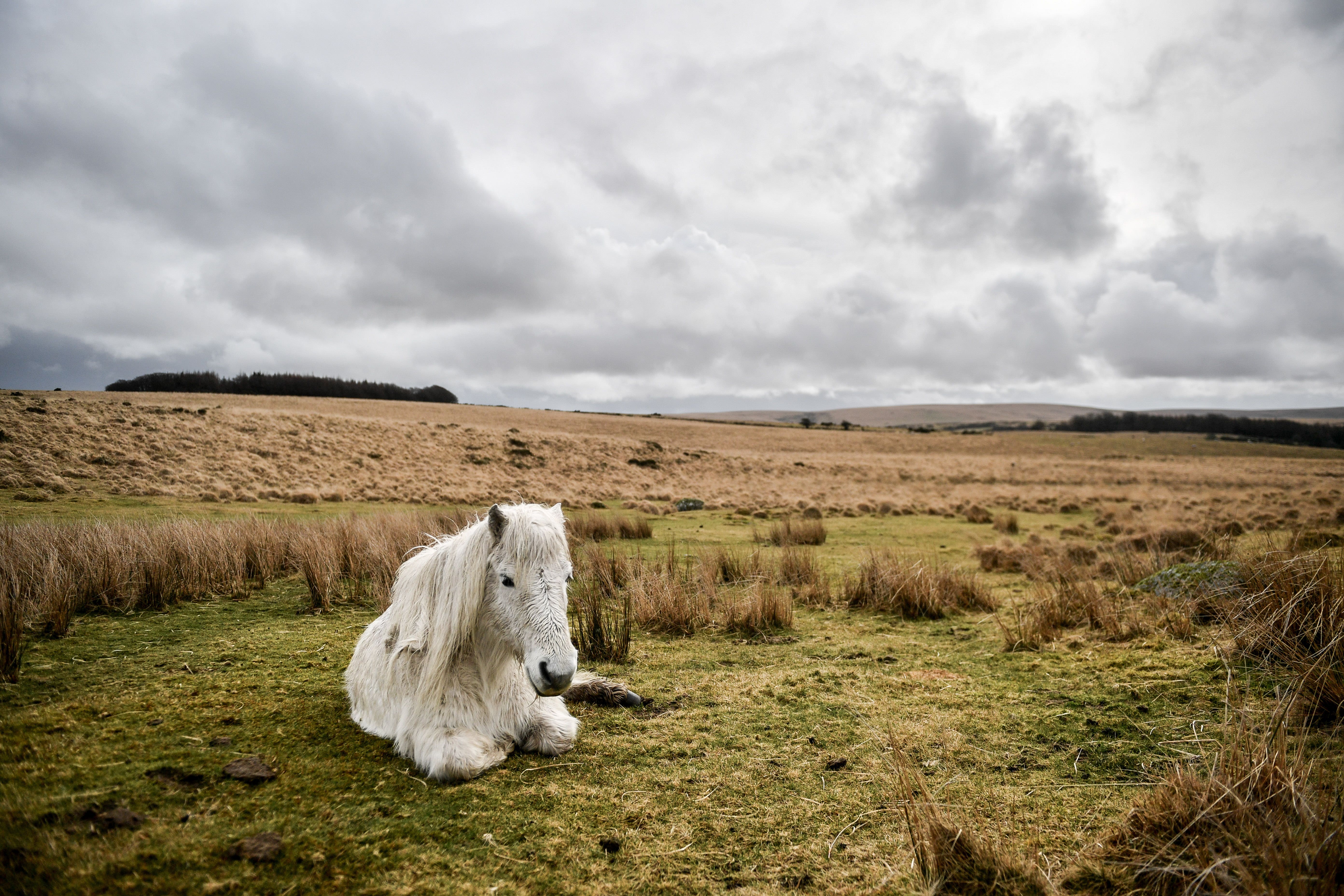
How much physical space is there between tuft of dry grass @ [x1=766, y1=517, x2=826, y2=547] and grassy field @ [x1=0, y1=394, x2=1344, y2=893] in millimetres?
6771

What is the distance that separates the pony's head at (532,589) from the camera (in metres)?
3.11

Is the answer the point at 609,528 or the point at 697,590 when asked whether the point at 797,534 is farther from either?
the point at 697,590

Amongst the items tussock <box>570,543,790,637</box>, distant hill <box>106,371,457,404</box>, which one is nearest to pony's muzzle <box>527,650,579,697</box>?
tussock <box>570,543,790,637</box>

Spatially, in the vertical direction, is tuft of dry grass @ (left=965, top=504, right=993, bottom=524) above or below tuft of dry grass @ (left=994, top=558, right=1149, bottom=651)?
below

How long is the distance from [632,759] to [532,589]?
1.31m

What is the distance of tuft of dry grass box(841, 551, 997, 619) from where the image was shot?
786 centimetres

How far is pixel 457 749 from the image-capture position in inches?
131

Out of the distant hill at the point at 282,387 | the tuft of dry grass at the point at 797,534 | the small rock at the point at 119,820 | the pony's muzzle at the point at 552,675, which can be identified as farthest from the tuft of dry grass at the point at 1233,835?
the distant hill at the point at 282,387

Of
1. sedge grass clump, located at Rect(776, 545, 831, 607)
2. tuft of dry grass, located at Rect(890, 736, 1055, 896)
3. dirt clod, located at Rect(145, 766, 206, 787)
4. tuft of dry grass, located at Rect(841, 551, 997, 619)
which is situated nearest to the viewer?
tuft of dry grass, located at Rect(890, 736, 1055, 896)

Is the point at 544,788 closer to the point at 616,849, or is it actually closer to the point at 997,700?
the point at 616,849

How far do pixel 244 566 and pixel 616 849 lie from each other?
762 centimetres

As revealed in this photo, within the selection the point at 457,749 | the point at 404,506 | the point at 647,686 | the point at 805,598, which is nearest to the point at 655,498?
the point at 404,506

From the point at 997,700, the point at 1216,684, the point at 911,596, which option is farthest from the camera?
the point at 911,596

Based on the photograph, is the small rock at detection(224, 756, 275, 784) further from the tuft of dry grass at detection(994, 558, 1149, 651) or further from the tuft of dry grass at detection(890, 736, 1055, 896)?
the tuft of dry grass at detection(994, 558, 1149, 651)
